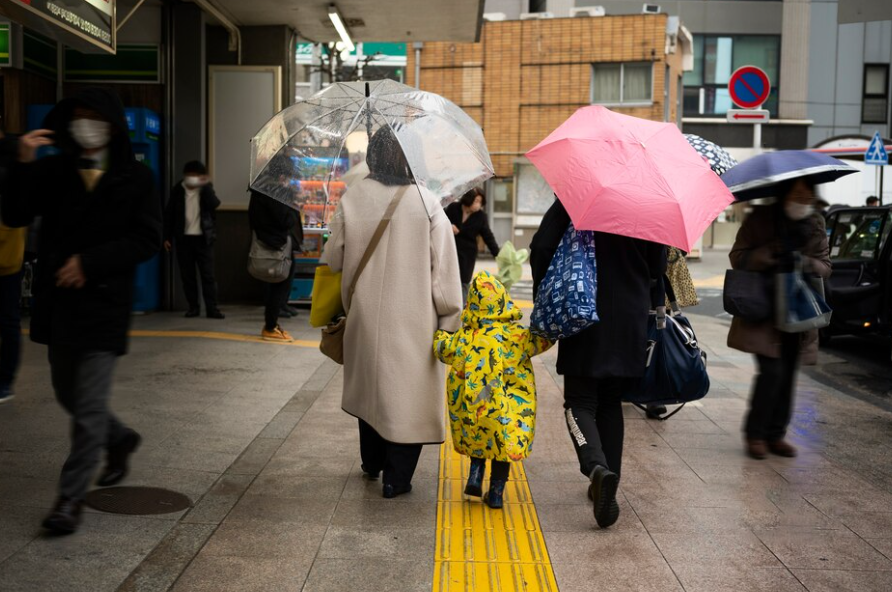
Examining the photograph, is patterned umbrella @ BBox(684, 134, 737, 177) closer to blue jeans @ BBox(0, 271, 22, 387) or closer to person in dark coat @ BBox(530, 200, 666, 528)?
person in dark coat @ BBox(530, 200, 666, 528)

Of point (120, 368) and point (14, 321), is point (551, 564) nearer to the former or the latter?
point (14, 321)

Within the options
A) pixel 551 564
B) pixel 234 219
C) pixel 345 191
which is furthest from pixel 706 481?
pixel 234 219

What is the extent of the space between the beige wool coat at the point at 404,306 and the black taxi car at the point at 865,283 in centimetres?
680

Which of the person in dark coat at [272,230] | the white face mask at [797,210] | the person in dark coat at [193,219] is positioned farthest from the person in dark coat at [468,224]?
the white face mask at [797,210]

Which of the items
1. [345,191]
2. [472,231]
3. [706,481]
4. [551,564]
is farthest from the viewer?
[472,231]

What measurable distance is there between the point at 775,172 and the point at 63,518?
4.11 meters

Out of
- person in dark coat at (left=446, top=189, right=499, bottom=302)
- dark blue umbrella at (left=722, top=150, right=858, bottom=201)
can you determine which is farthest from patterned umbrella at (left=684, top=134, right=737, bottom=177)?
person in dark coat at (left=446, top=189, right=499, bottom=302)

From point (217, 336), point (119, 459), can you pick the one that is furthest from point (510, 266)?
point (119, 459)

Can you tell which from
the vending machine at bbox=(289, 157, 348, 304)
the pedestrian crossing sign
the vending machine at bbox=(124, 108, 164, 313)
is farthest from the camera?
the pedestrian crossing sign

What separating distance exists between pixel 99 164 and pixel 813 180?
396 cm

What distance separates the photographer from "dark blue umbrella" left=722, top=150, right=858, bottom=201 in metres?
5.54

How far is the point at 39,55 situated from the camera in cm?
1134

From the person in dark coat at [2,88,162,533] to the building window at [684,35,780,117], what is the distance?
3559 cm

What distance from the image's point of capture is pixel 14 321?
661 centimetres
